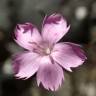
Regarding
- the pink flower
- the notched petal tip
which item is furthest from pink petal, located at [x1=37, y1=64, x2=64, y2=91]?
the notched petal tip

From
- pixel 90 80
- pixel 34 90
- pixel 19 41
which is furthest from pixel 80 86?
pixel 19 41

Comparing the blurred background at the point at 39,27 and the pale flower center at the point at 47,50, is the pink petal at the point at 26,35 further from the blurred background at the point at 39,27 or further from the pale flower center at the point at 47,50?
the blurred background at the point at 39,27

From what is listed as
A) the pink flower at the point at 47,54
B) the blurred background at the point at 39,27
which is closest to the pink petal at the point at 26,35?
the pink flower at the point at 47,54

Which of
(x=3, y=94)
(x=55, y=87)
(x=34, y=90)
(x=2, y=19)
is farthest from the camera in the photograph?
(x=2, y=19)

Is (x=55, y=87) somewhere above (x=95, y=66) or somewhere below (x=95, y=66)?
above

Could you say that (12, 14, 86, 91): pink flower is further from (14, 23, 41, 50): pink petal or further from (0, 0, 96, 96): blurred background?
(0, 0, 96, 96): blurred background

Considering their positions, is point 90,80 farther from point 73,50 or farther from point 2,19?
point 73,50
